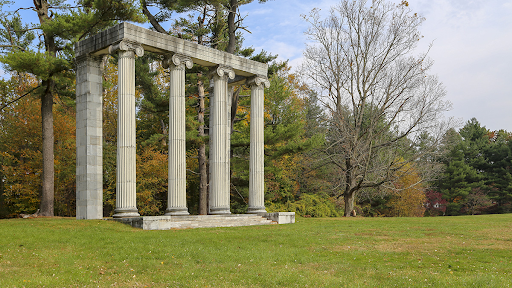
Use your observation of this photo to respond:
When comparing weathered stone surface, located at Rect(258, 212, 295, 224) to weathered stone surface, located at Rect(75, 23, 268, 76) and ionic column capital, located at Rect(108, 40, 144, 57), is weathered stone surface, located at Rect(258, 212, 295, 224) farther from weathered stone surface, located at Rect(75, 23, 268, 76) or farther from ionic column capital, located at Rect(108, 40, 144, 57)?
ionic column capital, located at Rect(108, 40, 144, 57)

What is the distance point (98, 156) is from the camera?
2423cm

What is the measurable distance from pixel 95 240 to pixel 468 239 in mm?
14885

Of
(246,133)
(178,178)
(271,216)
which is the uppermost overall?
(246,133)

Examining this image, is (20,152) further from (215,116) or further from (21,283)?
(21,283)

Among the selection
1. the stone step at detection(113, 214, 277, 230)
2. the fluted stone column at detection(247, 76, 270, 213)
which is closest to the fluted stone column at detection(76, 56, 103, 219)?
the stone step at detection(113, 214, 277, 230)

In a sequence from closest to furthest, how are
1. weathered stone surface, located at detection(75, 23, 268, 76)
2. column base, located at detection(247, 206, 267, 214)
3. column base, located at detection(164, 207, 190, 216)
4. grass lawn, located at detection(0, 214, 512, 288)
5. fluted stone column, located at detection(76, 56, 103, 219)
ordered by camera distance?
grass lawn, located at detection(0, 214, 512, 288)
weathered stone surface, located at detection(75, 23, 268, 76)
fluted stone column, located at detection(76, 56, 103, 219)
column base, located at detection(164, 207, 190, 216)
column base, located at detection(247, 206, 267, 214)

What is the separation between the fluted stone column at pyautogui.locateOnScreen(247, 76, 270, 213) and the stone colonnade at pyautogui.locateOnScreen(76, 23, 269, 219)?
2523 mm

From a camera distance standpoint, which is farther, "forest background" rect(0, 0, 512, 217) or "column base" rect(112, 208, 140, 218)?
"forest background" rect(0, 0, 512, 217)

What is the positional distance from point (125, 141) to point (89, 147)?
2555mm

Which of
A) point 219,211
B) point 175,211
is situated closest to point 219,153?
point 219,211

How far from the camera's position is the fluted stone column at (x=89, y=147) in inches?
942

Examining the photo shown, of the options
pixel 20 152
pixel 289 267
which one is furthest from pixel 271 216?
pixel 20 152

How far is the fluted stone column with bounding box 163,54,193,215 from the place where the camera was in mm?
24875

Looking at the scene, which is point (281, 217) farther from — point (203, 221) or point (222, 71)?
point (222, 71)
